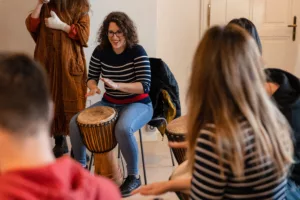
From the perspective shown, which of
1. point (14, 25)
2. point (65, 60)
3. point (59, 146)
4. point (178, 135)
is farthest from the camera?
point (14, 25)

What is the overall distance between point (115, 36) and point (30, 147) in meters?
1.92

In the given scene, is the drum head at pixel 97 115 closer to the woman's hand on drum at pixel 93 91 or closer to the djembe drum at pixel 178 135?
the woman's hand on drum at pixel 93 91

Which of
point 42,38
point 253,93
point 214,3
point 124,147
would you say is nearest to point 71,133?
point 124,147

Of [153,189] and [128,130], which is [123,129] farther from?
[153,189]

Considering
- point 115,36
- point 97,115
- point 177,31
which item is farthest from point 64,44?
point 177,31

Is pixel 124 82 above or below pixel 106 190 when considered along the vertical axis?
below

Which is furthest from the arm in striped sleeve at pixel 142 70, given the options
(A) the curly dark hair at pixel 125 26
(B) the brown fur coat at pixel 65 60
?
(B) the brown fur coat at pixel 65 60

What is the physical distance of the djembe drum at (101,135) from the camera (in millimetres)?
2535

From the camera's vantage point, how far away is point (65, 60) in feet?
9.72

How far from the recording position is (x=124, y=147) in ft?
8.56

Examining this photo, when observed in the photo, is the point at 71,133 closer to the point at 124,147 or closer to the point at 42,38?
the point at 124,147

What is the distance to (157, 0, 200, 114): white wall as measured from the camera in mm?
3869

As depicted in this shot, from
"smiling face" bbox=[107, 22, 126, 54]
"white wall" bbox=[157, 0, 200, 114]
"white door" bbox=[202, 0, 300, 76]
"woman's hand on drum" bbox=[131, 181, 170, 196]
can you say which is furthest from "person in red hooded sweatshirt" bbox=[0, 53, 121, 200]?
"white door" bbox=[202, 0, 300, 76]

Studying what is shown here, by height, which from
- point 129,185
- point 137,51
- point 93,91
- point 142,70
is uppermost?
point 137,51
